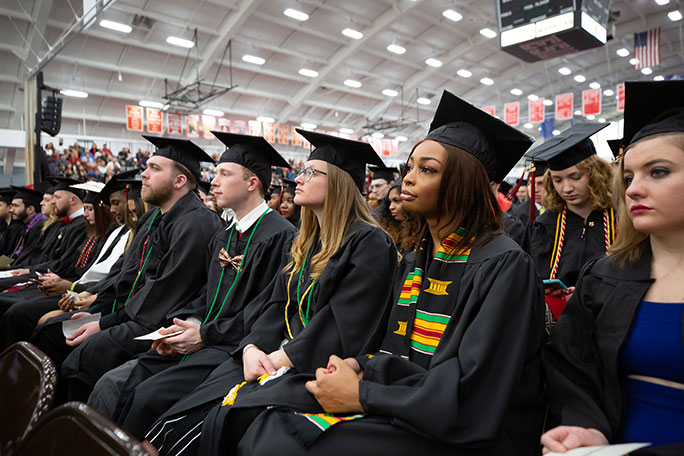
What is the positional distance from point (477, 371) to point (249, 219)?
2.08 metres


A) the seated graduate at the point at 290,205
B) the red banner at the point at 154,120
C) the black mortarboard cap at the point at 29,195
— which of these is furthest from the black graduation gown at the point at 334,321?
the red banner at the point at 154,120

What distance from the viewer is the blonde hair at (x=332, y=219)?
2.43m

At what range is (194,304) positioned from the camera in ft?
9.95

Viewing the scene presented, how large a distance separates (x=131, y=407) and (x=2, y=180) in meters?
18.3

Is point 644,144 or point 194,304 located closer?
point 644,144

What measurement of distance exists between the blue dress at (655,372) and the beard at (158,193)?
323 centimetres

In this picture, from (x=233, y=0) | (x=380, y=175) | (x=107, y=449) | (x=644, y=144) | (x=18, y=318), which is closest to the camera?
(x=107, y=449)

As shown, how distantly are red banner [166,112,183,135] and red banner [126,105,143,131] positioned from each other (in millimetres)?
1214

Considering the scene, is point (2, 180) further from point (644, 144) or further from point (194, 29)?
point (644, 144)

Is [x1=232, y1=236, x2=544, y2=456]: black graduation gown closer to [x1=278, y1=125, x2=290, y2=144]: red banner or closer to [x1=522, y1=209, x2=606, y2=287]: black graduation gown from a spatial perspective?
[x1=522, y1=209, x2=606, y2=287]: black graduation gown

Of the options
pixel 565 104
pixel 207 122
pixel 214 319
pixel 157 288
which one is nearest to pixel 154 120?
pixel 207 122

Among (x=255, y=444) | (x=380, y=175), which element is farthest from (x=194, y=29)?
(x=255, y=444)

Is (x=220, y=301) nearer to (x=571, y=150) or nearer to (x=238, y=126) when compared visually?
(x=571, y=150)

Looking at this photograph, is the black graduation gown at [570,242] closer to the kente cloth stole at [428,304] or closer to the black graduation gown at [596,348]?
the black graduation gown at [596,348]
